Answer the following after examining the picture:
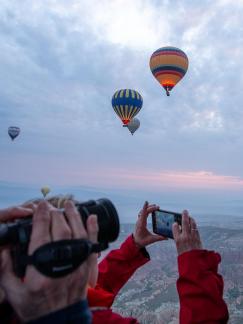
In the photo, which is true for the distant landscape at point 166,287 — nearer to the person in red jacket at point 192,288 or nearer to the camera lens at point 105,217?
the person in red jacket at point 192,288

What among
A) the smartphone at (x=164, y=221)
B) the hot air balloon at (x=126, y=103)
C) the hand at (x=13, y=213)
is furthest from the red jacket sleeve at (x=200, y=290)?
the hot air balloon at (x=126, y=103)

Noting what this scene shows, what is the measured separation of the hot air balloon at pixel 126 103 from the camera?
29750 mm

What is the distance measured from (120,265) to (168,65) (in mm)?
25083

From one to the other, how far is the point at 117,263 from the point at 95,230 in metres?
1.94

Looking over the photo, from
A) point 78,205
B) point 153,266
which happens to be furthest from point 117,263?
point 153,266

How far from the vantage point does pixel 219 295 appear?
2.27m

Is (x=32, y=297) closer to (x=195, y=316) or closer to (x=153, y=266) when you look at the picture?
(x=195, y=316)

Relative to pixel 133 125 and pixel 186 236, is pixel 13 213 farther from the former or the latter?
pixel 133 125

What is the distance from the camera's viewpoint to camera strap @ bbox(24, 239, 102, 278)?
132cm

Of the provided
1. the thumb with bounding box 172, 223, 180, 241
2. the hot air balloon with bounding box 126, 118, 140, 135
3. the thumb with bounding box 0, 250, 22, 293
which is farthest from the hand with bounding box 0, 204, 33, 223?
the hot air balloon with bounding box 126, 118, 140, 135

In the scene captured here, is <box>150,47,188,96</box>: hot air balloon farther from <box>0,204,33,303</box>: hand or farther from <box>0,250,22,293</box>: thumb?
<box>0,250,22,293</box>: thumb

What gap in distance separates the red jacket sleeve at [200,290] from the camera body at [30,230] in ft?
2.65

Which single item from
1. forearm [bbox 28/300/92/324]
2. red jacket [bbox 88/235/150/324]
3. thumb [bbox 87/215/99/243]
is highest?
thumb [bbox 87/215/99/243]

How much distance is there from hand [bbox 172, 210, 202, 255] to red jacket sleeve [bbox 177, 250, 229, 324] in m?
0.08
